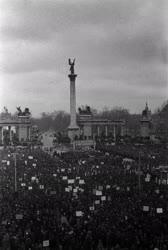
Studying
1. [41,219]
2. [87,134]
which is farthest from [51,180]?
[87,134]

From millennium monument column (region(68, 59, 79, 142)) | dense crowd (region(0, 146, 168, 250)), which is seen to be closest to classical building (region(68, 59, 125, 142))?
millennium monument column (region(68, 59, 79, 142))

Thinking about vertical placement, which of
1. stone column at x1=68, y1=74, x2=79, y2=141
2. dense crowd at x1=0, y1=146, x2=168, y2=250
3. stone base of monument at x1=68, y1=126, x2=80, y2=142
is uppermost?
stone column at x1=68, y1=74, x2=79, y2=141

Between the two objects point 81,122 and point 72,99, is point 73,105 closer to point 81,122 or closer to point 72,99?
point 72,99

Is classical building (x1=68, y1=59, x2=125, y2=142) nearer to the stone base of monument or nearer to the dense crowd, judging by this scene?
the stone base of monument

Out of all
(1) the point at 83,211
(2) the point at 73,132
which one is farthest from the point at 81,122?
(1) the point at 83,211

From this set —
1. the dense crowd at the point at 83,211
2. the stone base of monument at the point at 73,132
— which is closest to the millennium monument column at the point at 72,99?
the stone base of monument at the point at 73,132

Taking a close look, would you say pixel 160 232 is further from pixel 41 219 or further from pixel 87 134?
pixel 87 134

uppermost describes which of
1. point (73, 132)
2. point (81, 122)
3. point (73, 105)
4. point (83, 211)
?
point (73, 105)

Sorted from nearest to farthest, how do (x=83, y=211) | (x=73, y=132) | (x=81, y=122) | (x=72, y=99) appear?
(x=83, y=211), (x=72, y=99), (x=73, y=132), (x=81, y=122)
